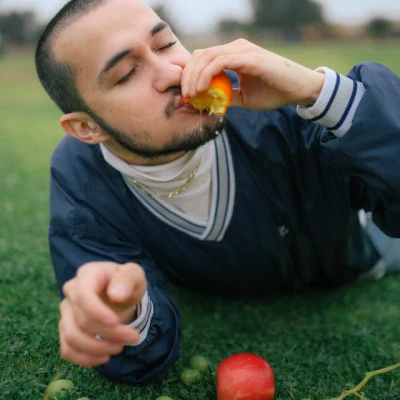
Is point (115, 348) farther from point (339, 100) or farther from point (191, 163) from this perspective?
point (339, 100)

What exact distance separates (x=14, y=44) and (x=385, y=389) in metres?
44.0

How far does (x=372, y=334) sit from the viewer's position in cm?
329

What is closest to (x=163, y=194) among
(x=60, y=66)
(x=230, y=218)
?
(x=230, y=218)

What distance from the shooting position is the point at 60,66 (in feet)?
9.14

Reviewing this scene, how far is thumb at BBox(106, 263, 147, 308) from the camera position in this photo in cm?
171

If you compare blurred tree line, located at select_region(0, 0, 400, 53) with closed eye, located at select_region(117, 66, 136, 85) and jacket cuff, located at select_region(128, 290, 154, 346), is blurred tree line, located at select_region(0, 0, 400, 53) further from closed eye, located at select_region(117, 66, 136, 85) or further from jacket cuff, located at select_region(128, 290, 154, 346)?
jacket cuff, located at select_region(128, 290, 154, 346)

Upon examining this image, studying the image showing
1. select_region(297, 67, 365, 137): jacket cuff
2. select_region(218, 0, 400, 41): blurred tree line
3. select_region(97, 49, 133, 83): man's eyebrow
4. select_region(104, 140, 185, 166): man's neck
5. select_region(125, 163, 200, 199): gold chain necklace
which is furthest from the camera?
select_region(218, 0, 400, 41): blurred tree line

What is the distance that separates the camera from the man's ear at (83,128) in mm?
2865

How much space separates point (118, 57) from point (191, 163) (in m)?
0.62

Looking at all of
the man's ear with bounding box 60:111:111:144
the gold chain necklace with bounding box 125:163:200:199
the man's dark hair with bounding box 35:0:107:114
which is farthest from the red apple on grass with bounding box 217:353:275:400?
the man's dark hair with bounding box 35:0:107:114

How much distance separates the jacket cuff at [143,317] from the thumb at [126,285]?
572 mm

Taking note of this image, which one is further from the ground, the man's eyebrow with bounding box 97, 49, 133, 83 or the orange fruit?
the man's eyebrow with bounding box 97, 49, 133, 83

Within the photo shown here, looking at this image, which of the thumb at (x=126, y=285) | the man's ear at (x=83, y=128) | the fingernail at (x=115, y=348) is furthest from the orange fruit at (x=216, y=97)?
the fingernail at (x=115, y=348)

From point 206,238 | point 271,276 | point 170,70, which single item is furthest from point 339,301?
point 170,70
